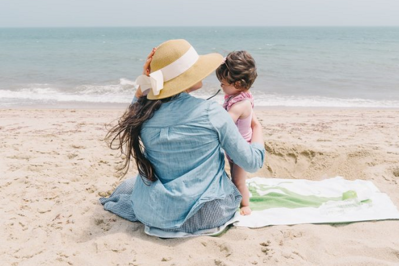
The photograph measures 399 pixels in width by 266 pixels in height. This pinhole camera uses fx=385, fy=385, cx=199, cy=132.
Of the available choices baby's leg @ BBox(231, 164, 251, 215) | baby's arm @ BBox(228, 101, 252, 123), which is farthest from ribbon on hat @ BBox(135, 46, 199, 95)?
baby's leg @ BBox(231, 164, 251, 215)

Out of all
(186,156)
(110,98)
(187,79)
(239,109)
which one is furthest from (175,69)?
(110,98)

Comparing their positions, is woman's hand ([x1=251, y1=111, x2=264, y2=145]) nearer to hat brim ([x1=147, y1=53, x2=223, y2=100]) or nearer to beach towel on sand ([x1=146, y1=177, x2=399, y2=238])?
beach towel on sand ([x1=146, y1=177, x2=399, y2=238])

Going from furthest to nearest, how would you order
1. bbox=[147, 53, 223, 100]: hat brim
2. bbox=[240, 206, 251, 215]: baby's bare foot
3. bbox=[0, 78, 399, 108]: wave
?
bbox=[0, 78, 399, 108]: wave → bbox=[240, 206, 251, 215]: baby's bare foot → bbox=[147, 53, 223, 100]: hat brim

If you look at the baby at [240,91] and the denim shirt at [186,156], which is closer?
the denim shirt at [186,156]

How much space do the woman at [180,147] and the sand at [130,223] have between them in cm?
18

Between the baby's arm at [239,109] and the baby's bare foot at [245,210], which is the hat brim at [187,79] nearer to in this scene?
the baby's arm at [239,109]

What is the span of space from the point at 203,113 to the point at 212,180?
20.5 inches

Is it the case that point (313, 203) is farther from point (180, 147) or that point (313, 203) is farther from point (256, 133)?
point (180, 147)

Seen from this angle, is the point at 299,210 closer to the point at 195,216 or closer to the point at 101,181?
the point at 195,216

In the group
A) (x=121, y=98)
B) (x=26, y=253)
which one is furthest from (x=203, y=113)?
(x=121, y=98)

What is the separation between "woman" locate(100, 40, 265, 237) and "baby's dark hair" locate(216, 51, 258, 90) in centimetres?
32

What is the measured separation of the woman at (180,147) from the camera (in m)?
2.45

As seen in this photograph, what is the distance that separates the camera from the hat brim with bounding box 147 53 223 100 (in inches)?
95.2

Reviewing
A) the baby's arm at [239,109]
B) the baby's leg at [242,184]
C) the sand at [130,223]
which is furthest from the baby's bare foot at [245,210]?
the baby's arm at [239,109]
